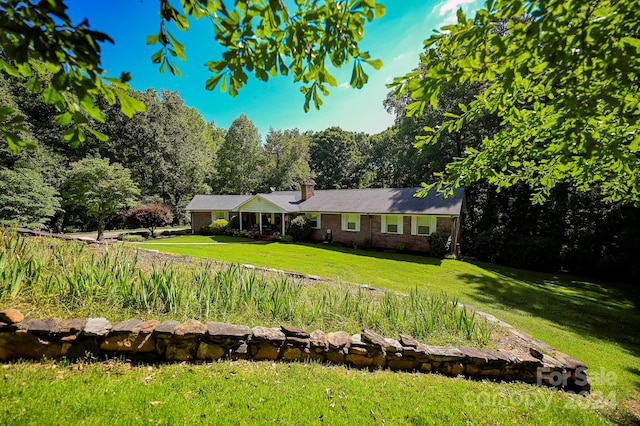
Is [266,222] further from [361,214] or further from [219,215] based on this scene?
[361,214]

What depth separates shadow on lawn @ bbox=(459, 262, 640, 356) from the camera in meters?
7.57

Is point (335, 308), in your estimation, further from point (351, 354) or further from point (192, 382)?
point (192, 382)

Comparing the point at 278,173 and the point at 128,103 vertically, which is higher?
the point at 278,173

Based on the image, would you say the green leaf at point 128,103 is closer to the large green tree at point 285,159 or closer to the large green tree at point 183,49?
the large green tree at point 183,49

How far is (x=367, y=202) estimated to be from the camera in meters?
20.8

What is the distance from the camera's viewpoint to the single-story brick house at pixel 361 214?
17.5 metres

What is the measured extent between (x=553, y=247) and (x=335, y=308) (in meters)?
18.6

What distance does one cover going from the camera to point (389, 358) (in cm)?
419

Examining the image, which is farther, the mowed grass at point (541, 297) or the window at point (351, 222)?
the window at point (351, 222)

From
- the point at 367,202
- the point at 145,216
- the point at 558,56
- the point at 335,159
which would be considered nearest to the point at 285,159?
the point at 335,159

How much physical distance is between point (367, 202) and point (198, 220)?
1784cm

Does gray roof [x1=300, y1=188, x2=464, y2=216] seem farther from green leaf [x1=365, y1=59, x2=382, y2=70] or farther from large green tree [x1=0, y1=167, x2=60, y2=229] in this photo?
large green tree [x1=0, y1=167, x2=60, y2=229]

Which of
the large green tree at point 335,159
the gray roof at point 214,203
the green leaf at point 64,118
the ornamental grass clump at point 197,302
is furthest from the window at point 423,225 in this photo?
the large green tree at point 335,159

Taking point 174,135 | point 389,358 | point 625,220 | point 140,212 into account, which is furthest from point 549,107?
point 174,135
